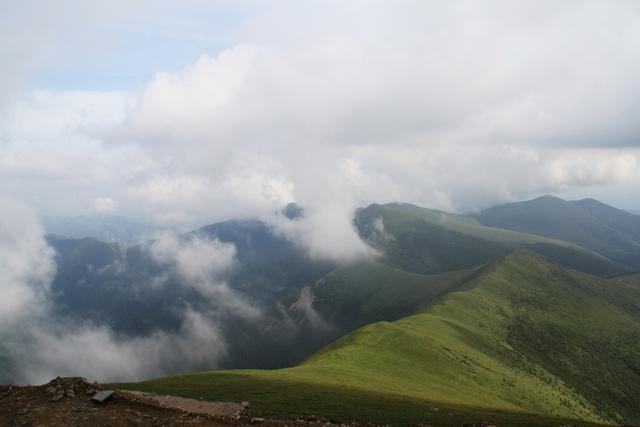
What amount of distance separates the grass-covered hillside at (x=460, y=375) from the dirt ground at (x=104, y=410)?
28.2 ft

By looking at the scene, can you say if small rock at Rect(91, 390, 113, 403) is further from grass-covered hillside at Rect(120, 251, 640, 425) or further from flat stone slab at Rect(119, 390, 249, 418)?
grass-covered hillside at Rect(120, 251, 640, 425)

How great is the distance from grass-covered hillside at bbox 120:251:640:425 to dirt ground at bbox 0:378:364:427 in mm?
8587

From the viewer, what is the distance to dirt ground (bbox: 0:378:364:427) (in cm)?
3177

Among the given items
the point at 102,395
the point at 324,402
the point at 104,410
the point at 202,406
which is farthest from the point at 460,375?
the point at 104,410

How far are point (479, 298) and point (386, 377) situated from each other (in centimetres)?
13141

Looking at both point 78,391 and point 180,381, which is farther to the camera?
point 180,381

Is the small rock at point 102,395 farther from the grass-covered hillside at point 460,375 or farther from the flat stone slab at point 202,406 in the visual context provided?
the grass-covered hillside at point 460,375

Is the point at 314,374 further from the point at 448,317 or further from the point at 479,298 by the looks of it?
the point at 479,298

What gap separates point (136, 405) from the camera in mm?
35156

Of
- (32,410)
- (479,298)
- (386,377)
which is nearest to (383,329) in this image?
(386,377)

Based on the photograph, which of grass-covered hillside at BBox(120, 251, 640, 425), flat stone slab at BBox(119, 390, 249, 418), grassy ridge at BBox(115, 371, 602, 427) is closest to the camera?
flat stone slab at BBox(119, 390, 249, 418)

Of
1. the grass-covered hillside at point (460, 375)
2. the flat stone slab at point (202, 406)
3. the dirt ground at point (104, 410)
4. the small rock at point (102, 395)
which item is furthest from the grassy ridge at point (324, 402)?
the small rock at point (102, 395)

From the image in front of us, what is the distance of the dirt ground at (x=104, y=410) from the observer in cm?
3177

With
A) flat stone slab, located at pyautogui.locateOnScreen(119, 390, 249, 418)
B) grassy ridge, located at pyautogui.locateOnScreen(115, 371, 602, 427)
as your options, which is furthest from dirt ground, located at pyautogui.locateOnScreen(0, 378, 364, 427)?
grassy ridge, located at pyautogui.locateOnScreen(115, 371, 602, 427)
